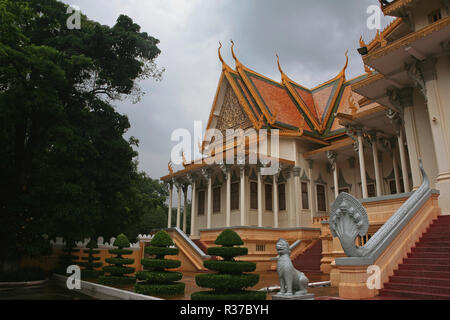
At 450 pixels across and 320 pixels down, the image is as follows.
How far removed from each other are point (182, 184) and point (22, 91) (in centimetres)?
1311

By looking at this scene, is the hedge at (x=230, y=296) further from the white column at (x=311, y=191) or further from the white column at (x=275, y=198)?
the white column at (x=311, y=191)

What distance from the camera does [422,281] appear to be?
19.9ft

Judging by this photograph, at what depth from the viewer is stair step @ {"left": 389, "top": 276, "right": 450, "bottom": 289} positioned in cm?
577

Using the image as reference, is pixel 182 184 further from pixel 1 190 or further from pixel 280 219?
pixel 1 190

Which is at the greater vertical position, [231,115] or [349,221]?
[231,115]

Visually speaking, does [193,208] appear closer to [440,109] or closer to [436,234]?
[440,109]

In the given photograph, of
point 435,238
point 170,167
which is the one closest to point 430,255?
point 435,238

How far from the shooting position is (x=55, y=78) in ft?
34.3

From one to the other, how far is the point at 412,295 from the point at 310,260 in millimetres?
8498

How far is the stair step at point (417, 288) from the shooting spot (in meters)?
5.56

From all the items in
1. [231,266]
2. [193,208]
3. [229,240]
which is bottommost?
[231,266]

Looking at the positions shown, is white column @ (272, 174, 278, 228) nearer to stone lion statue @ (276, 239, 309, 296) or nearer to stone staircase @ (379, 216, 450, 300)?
stone staircase @ (379, 216, 450, 300)

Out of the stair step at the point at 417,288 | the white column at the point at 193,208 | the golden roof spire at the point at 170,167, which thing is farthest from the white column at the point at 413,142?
the golden roof spire at the point at 170,167
